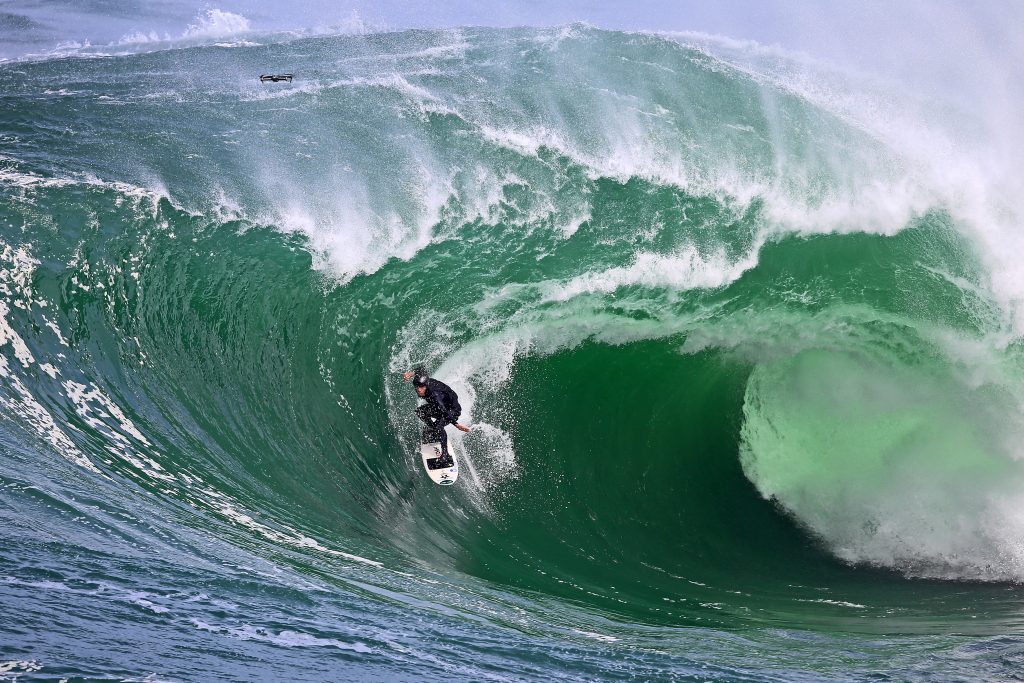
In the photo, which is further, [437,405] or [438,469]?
[438,469]

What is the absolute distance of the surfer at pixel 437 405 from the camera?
31.6 feet

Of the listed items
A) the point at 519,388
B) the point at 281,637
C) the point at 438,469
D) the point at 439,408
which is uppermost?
the point at 519,388

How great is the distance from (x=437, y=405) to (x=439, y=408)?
0.05 metres

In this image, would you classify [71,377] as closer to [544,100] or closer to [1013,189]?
[544,100]

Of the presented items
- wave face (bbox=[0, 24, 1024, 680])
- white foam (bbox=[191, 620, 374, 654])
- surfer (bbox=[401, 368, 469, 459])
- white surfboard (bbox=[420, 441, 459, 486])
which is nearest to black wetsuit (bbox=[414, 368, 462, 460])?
surfer (bbox=[401, 368, 469, 459])

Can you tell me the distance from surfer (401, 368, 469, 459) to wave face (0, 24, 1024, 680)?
0.69 metres

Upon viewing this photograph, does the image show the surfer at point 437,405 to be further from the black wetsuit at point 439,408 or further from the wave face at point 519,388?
the wave face at point 519,388

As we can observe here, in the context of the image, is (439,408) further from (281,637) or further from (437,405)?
(281,637)

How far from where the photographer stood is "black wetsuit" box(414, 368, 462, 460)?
977cm

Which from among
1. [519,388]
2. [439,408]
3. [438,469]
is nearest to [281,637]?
[438,469]

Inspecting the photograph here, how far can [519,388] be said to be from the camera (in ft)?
36.7

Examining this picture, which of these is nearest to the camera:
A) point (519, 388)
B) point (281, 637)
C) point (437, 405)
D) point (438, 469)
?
point (281, 637)

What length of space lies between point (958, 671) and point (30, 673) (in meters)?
9.21

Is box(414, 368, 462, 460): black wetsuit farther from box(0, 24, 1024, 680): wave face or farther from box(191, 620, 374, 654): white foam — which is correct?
box(191, 620, 374, 654): white foam
